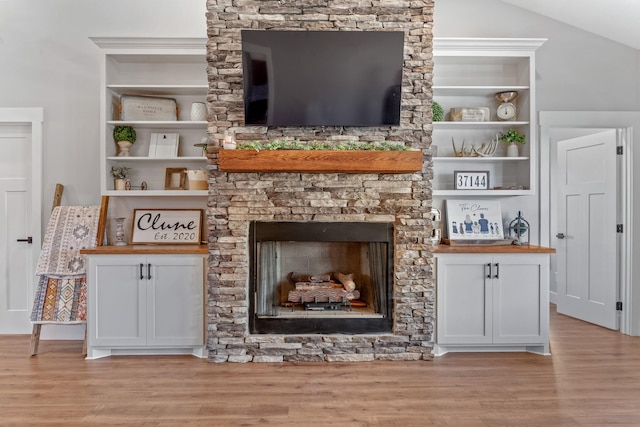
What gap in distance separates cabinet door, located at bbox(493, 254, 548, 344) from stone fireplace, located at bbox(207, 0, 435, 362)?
0.55 metres

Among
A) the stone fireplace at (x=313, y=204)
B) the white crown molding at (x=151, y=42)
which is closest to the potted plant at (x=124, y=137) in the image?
the white crown molding at (x=151, y=42)

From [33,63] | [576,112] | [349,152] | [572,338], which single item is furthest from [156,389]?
[576,112]

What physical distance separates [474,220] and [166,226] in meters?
2.72

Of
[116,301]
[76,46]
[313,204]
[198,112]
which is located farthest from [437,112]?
[76,46]

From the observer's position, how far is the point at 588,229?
4.56 meters

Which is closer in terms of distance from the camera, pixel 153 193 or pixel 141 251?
pixel 141 251

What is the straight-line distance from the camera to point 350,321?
11.1 ft

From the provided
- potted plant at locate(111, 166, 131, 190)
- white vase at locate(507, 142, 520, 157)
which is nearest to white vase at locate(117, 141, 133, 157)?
potted plant at locate(111, 166, 131, 190)

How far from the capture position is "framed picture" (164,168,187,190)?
3.84 metres

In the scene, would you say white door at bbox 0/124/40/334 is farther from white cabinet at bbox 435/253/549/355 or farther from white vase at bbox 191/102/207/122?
Result: white cabinet at bbox 435/253/549/355

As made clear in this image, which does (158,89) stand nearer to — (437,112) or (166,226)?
(166,226)

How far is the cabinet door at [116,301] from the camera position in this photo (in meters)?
3.34

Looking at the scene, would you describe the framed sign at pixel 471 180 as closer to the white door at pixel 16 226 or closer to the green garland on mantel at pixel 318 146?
the green garland on mantel at pixel 318 146

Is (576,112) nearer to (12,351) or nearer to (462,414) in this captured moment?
(462,414)
